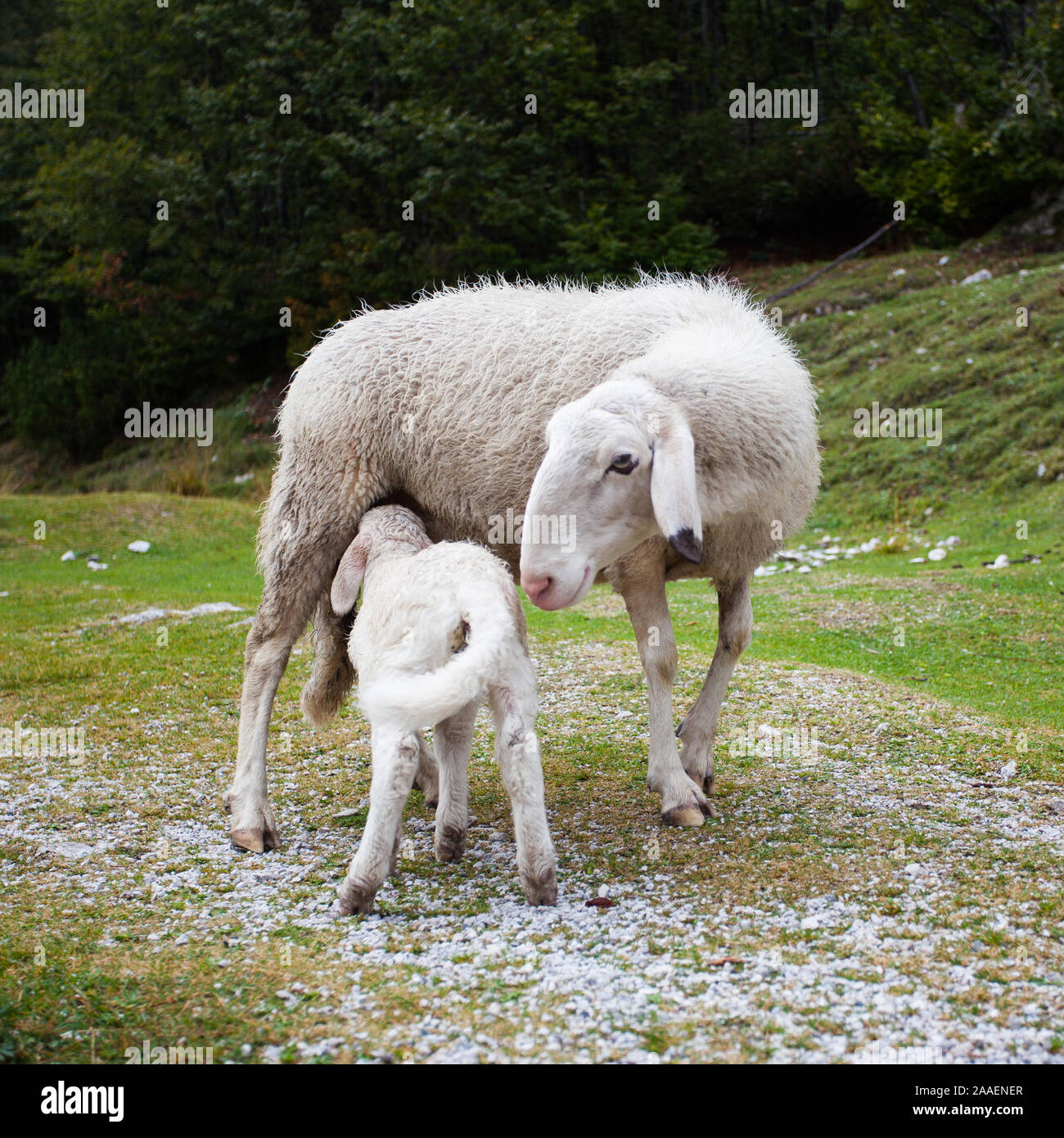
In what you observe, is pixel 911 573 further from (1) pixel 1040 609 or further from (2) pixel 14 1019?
(2) pixel 14 1019

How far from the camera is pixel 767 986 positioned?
13.3ft

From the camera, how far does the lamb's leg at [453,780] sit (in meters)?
5.40

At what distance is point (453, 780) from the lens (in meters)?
5.45

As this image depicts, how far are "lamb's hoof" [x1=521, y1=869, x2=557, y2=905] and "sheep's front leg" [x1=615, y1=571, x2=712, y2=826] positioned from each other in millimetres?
1204

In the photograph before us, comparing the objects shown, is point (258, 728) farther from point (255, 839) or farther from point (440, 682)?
point (440, 682)

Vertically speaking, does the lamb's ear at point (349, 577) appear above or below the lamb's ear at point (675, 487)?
below

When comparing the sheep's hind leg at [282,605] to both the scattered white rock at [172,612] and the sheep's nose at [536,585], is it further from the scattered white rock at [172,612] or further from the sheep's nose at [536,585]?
the scattered white rock at [172,612]

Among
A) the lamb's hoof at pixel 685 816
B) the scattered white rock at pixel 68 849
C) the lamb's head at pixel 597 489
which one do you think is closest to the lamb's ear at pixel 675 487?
the lamb's head at pixel 597 489

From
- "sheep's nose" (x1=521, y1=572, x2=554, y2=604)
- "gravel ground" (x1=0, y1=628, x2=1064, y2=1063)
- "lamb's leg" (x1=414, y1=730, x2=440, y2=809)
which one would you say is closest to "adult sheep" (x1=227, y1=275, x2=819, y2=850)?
"sheep's nose" (x1=521, y1=572, x2=554, y2=604)

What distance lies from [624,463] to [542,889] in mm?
1819

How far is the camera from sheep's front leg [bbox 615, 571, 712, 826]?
5.81 m

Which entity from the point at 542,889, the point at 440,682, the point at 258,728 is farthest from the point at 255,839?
the point at 440,682

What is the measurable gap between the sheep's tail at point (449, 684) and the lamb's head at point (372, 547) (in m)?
0.92

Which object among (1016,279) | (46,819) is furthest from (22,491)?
(46,819)
